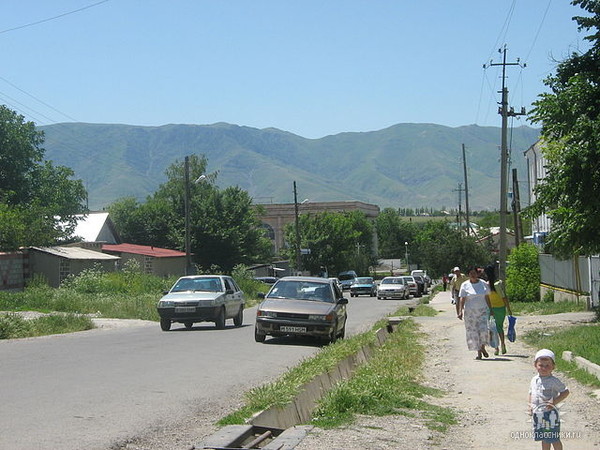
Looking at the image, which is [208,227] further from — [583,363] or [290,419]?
[290,419]

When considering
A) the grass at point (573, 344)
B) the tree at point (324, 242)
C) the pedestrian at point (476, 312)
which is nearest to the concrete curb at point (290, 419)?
the pedestrian at point (476, 312)

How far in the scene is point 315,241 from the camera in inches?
3637

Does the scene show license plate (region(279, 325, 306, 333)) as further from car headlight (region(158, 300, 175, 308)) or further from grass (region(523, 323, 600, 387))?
car headlight (region(158, 300, 175, 308))

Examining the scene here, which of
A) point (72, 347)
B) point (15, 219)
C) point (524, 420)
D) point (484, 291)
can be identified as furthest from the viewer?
point (15, 219)

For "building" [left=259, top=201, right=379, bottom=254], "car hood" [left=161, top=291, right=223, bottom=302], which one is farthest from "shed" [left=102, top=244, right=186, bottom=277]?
"building" [left=259, top=201, right=379, bottom=254]

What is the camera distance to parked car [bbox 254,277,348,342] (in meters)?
19.8

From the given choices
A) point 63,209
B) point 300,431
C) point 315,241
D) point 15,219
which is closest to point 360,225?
point 315,241

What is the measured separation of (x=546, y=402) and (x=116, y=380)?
7.26 m

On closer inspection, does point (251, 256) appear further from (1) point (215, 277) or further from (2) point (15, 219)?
(1) point (215, 277)

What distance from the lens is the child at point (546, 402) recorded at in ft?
23.7

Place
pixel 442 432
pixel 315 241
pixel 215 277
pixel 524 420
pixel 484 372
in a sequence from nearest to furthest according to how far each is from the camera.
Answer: pixel 442 432 → pixel 524 420 → pixel 484 372 → pixel 215 277 → pixel 315 241

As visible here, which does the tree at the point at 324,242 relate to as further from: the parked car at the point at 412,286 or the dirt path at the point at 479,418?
the dirt path at the point at 479,418

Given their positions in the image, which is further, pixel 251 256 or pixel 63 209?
pixel 251 256

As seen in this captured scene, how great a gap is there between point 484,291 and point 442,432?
7.47m
